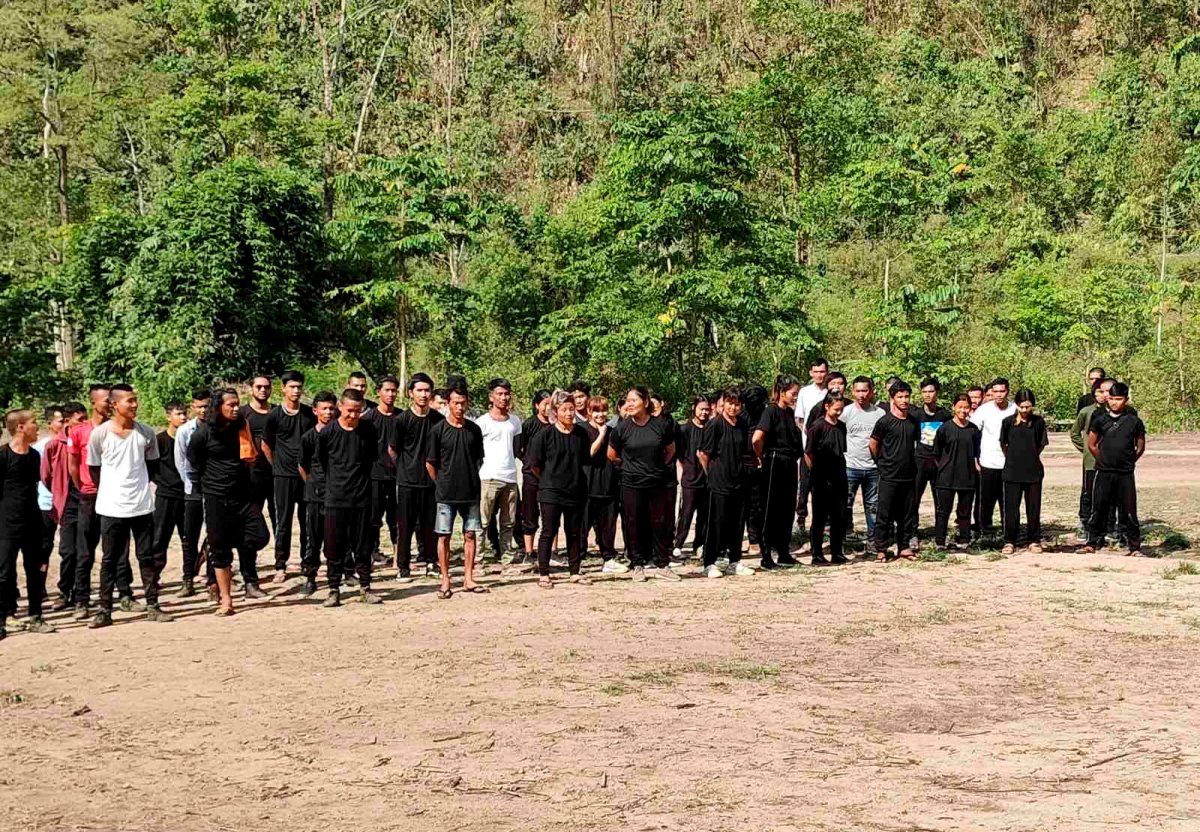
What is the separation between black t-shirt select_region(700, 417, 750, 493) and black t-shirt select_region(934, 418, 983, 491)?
271 cm

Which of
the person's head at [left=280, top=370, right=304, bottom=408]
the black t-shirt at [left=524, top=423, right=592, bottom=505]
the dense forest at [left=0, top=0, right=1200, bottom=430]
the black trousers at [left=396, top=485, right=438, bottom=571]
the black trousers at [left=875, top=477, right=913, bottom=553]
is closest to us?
the person's head at [left=280, top=370, right=304, bottom=408]

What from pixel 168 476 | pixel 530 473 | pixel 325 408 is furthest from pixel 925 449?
pixel 168 476

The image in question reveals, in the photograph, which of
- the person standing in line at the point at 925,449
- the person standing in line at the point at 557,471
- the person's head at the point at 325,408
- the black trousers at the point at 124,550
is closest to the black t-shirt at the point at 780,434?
the person standing in line at the point at 925,449

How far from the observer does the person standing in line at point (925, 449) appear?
13664 millimetres

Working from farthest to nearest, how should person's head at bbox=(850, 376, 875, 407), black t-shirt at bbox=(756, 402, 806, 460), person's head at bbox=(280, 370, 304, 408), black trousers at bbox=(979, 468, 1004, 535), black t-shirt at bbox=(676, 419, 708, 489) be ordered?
black trousers at bbox=(979, 468, 1004, 535) < person's head at bbox=(850, 376, 875, 407) < black t-shirt at bbox=(676, 419, 708, 489) < black t-shirt at bbox=(756, 402, 806, 460) < person's head at bbox=(280, 370, 304, 408)

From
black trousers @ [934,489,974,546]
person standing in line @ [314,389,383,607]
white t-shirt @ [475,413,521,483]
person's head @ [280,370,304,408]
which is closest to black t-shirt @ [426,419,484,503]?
person standing in line @ [314,389,383,607]

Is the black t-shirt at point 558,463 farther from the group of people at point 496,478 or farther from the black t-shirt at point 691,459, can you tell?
the black t-shirt at point 691,459

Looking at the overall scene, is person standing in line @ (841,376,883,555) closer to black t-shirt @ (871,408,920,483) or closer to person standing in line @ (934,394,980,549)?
black t-shirt @ (871,408,920,483)

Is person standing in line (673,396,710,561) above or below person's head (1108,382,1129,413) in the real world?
below

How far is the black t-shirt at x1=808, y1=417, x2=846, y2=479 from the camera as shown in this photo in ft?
42.8

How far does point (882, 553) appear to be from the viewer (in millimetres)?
13523

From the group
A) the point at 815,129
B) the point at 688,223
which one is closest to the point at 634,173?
the point at 688,223

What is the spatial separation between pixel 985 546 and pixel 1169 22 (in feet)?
128

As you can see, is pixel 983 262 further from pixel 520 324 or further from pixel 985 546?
pixel 985 546
